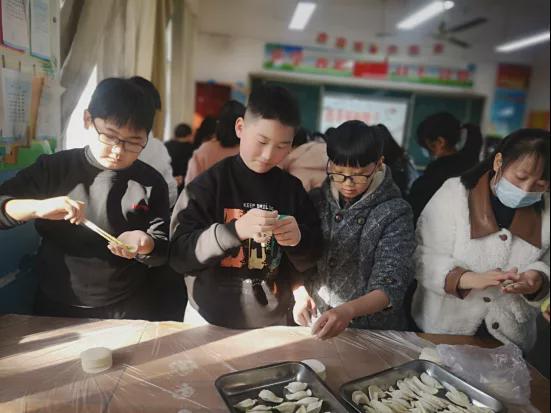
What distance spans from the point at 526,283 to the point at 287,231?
2.31 ft

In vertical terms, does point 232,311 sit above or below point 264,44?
below

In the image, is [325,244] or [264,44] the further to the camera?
[264,44]

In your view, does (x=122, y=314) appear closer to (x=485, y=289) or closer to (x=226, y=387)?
(x=226, y=387)

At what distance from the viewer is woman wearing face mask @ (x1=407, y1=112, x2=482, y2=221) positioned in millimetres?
1278

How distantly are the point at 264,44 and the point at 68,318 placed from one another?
14.2ft

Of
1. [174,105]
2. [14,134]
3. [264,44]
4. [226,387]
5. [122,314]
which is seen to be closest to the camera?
[226,387]

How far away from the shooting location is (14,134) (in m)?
0.98

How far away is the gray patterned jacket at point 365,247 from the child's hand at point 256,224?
0.29 metres

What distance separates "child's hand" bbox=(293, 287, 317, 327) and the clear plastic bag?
34 cm

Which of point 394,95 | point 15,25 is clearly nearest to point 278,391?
point 15,25

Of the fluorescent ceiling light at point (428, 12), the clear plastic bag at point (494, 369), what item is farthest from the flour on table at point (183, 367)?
the fluorescent ceiling light at point (428, 12)

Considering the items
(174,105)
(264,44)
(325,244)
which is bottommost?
(325,244)

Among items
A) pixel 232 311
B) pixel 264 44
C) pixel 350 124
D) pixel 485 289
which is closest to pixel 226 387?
pixel 232 311

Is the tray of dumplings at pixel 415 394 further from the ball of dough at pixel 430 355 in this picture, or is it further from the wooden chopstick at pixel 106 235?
the wooden chopstick at pixel 106 235
